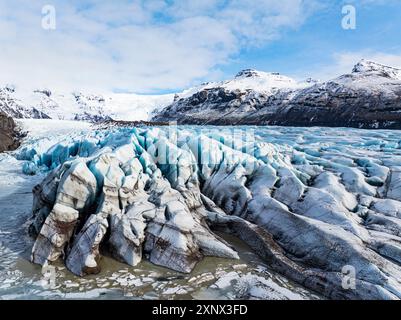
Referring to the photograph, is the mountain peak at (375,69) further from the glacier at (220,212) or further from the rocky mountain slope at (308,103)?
the glacier at (220,212)

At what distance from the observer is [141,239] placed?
7.40 metres

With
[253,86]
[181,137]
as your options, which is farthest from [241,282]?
[253,86]

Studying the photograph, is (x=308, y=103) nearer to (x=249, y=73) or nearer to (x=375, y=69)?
Result: (x=375, y=69)

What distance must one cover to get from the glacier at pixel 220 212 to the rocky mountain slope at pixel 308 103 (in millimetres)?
40540

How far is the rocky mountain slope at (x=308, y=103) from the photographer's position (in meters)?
55.4

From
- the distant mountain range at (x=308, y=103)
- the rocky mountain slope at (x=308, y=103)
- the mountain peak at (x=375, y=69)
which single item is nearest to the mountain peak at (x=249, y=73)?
the distant mountain range at (x=308, y=103)

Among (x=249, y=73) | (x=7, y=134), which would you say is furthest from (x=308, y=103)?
(x=249, y=73)

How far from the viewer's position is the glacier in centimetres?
683

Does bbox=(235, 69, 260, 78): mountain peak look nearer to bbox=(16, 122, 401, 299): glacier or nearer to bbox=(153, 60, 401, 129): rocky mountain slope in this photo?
bbox=(153, 60, 401, 129): rocky mountain slope

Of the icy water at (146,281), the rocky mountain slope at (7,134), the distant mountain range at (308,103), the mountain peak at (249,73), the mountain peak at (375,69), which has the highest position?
the mountain peak at (249,73)

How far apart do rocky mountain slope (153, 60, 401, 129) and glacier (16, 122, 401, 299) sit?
40.5m
